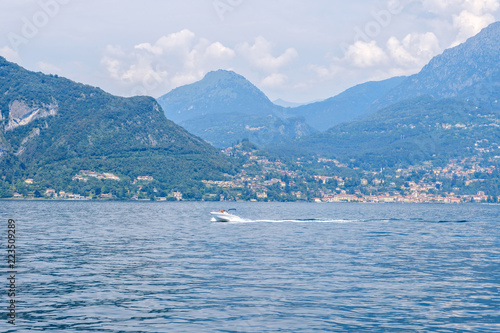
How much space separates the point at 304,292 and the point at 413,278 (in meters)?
11.5

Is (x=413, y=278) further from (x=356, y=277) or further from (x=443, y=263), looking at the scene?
(x=443, y=263)

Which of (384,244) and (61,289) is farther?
(384,244)

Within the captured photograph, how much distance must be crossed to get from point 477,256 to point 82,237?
48571 millimetres

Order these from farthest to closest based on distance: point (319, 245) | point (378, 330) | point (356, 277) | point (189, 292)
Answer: point (319, 245), point (356, 277), point (189, 292), point (378, 330)

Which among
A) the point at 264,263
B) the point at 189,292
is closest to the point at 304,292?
the point at 189,292

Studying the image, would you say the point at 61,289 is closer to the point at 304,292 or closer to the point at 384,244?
the point at 304,292

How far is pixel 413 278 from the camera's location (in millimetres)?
47562

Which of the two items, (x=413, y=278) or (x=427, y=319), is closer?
(x=427, y=319)

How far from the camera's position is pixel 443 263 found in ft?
189

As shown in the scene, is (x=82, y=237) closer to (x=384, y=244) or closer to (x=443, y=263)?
(x=384, y=244)

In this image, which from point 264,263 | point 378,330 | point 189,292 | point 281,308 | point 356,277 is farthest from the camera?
point 264,263

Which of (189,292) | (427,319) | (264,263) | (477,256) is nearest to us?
(427,319)

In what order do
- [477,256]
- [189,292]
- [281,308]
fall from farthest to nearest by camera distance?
1. [477,256]
2. [189,292]
3. [281,308]

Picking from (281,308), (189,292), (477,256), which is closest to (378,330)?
Answer: (281,308)
